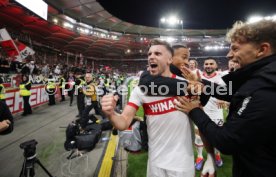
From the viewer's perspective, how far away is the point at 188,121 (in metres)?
2.00

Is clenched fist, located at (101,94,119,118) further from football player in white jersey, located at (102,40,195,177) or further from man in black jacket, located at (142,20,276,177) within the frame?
man in black jacket, located at (142,20,276,177)

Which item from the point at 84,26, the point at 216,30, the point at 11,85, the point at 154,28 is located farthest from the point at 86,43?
the point at 216,30

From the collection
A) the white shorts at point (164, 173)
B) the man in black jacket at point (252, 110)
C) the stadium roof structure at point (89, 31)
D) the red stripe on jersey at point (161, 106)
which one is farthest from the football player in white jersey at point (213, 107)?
the stadium roof structure at point (89, 31)

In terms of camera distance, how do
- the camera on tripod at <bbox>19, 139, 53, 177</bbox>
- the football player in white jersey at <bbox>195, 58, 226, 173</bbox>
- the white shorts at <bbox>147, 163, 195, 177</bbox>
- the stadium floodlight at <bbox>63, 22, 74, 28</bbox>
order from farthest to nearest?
the stadium floodlight at <bbox>63, 22, 74, 28</bbox> → the football player in white jersey at <bbox>195, 58, 226, 173</bbox> → the camera on tripod at <bbox>19, 139, 53, 177</bbox> → the white shorts at <bbox>147, 163, 195, 177</bbox>

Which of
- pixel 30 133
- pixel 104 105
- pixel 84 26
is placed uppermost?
pixel 84 26

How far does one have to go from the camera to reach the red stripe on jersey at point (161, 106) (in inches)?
77.0

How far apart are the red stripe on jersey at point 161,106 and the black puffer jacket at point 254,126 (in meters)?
0.74

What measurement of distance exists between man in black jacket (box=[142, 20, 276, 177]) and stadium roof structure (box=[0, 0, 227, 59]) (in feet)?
66.2

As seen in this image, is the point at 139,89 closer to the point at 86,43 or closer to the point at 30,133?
the point at 30,133

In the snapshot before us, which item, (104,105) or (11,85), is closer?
(104,105)

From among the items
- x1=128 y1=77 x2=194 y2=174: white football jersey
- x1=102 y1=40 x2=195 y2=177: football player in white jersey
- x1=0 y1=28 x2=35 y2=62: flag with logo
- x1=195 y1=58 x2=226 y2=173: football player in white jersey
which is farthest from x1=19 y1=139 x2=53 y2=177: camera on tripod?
x1=0 y1=28 x2=35 y2=62: flag with logo

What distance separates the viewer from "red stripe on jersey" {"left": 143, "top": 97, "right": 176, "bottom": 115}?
1955 mm

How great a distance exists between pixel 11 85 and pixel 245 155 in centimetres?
1199

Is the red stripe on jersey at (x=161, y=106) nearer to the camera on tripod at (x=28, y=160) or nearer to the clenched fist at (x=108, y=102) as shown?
the clenched fist at (x=108, y=102)
